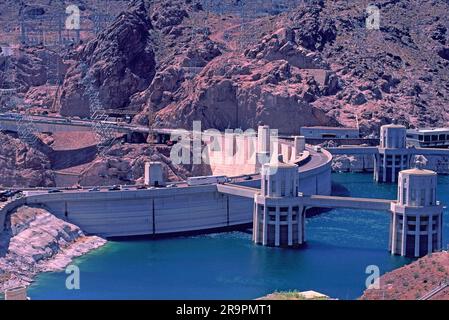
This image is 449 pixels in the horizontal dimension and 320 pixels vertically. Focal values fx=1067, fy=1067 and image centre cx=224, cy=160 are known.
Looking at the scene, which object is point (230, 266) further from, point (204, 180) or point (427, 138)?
point (427, 138)

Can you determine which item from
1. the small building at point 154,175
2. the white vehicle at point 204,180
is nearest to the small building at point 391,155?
the white vehicle at point 204,180

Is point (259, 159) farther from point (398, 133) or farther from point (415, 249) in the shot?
point (415, 249)

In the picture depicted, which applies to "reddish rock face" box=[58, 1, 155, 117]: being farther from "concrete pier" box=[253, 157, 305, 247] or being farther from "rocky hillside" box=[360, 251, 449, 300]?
"rocky hillside" box=[360, 251, 449, 300]

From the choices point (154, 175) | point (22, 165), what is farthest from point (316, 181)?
point (22, 165)

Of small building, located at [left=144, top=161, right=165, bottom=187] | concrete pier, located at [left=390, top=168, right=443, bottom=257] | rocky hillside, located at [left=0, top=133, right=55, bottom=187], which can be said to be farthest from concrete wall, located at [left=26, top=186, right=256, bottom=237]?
rocky hillside, located at [left=0, top=133, right=55, bottom=187]

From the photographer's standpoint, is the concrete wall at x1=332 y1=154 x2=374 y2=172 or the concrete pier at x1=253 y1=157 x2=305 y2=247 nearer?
the concrete pier at x1=253 y1=157 x2=305 y2=247
